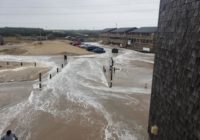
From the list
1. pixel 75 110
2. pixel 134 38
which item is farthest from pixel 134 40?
pixel 75 110

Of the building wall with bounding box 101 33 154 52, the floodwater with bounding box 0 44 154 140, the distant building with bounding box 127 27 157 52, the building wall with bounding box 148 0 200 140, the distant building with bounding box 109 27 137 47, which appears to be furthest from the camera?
the distant building with bounding box 109 27 137 47

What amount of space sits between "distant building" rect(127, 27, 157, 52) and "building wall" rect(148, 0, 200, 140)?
147 feet

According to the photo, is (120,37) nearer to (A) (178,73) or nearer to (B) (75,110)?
(B) (75,110)

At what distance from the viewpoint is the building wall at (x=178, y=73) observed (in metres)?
5.62

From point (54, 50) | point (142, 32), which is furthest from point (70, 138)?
point (142, 32)

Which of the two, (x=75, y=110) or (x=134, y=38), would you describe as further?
(x=134, y=38)

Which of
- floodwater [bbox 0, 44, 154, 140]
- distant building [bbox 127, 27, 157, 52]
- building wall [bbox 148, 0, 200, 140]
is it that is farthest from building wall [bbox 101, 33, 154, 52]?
building wall [bbox 148, 0, 200, 140]

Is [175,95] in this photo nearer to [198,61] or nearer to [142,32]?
[198,61]

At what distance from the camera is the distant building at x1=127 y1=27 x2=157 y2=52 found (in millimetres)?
55312

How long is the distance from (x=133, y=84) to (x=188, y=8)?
53.0 ft

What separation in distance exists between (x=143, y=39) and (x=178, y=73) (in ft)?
176

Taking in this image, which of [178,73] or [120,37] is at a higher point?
[178,73]

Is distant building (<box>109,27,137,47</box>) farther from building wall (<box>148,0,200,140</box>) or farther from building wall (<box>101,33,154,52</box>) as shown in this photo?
building wall (<box>148,0,200,140</box>)

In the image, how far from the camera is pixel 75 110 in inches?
566
